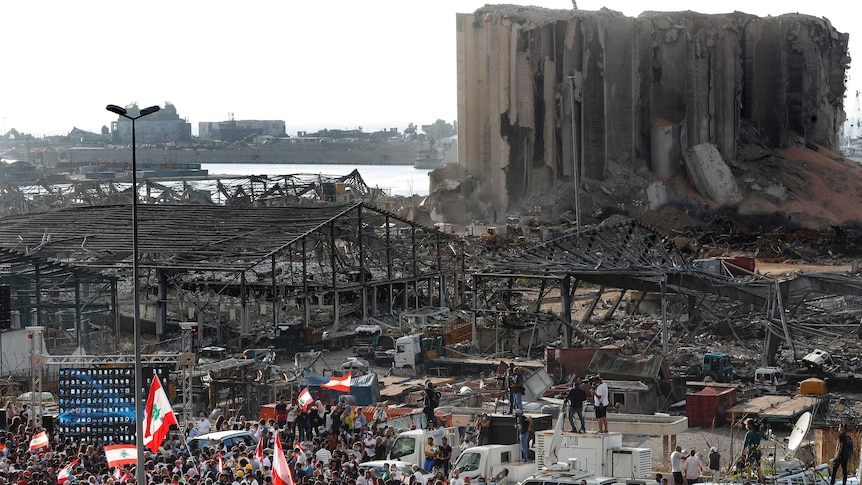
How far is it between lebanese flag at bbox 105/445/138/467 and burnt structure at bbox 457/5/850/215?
223 feet

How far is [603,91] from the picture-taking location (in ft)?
325

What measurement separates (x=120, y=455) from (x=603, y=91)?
7724 cm

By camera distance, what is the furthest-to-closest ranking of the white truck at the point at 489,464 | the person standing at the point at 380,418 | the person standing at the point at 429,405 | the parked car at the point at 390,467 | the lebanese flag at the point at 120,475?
1. the person standing at the point at 380,418
2. the person standing at the point at 429,405
3. the white truck at the point at 489,464
4. the parked car at the point at 390,467
5. the lebanese flag at the point at 120,475

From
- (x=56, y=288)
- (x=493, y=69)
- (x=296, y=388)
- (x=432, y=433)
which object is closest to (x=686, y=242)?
(x=493, y=69)

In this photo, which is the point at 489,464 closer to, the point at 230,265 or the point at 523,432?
the point at 523,432

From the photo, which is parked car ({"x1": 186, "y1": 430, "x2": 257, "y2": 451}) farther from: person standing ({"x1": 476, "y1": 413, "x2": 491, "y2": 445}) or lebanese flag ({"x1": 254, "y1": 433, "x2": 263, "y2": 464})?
person standing ({"x1": 476, "y1": 413, "x2": 491, "y2": 445})

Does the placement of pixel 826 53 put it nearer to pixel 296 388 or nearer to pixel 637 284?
pixel 637 284

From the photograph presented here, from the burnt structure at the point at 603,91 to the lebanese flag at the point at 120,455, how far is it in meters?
68.0

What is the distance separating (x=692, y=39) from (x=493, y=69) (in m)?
15.2

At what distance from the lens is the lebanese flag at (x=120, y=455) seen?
2397cm

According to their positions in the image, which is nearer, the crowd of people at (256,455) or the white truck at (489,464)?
the crowd of people at (256,455)

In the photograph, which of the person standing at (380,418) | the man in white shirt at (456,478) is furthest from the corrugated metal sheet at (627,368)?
the man in white shirt at (456,478)

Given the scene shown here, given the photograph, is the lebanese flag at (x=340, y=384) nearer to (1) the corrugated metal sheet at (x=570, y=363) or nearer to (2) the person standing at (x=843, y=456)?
(1) the corrugated metal sheet at (x=570, y=363)

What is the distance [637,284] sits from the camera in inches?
1722
